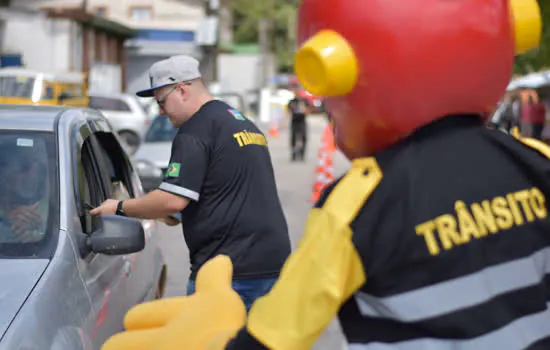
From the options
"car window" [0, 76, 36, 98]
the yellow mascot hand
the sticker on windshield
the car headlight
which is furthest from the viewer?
"car window" [0, 76, 36, 98]

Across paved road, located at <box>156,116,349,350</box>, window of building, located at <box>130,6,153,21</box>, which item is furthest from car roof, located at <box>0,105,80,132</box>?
window of building, located at <box>130,6,153,21</box>

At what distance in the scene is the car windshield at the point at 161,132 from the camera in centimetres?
1502

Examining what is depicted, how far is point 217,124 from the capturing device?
367 centimetres

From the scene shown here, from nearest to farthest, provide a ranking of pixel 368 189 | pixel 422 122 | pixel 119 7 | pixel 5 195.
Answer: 1. pixel 368 189
2. pixel 422 122
3. pixel 5 195
4. pixel 119 7

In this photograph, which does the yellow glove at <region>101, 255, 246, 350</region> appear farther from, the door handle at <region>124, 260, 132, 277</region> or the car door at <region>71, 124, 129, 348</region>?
the door handle at <region>124, 260, 132, 277</region>

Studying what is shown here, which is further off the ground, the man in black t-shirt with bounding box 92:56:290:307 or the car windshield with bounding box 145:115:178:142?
the man in black t-shirt with bounding box 92:56:290:307

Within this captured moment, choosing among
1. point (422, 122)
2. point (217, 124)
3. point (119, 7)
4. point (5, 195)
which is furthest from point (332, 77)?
point (119, 7)

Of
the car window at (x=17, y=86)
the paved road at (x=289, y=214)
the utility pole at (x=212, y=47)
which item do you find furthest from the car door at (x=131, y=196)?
the utility pole at (x=212, y=47)

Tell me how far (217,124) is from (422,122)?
75.7 inches

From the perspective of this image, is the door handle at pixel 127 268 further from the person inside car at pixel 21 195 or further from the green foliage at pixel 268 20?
the green foliage at pixel 268 20

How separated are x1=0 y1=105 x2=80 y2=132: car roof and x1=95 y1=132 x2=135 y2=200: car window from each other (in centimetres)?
54

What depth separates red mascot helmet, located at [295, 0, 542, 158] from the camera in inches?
69.9

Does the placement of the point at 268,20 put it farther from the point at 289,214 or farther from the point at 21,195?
the point at 21,195

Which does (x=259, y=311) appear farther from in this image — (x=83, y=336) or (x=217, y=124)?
(x=217, y=124)
